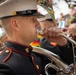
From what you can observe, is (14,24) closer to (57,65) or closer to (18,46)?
(18,46)

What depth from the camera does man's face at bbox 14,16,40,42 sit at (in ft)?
4.06

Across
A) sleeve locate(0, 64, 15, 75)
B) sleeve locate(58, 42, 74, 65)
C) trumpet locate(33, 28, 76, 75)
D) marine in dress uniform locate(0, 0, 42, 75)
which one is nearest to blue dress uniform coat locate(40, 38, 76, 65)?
sleeve locate(58, 42, 74, 65)

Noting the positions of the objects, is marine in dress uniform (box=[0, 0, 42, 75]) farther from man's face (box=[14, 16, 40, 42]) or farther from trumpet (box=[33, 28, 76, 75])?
trumpet (box=[33, 28, 76, 75])

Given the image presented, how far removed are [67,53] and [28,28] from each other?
1.79 ft

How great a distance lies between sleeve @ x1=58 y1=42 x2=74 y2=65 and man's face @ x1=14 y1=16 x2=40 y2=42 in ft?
1.54

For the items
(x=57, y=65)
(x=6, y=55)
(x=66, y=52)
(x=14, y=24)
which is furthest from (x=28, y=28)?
A: (x=66, y=52)

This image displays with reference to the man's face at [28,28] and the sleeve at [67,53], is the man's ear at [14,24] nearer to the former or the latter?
the man's face at [28,28]

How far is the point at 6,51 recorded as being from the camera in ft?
4.09

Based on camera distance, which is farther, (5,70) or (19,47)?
(19,47)

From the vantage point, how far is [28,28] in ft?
4.11

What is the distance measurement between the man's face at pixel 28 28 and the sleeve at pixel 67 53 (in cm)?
47

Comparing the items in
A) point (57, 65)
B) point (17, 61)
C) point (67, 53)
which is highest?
point (17, 61)

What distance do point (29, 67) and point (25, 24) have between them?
0.23 meters

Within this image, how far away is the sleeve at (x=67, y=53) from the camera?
1678 mm
